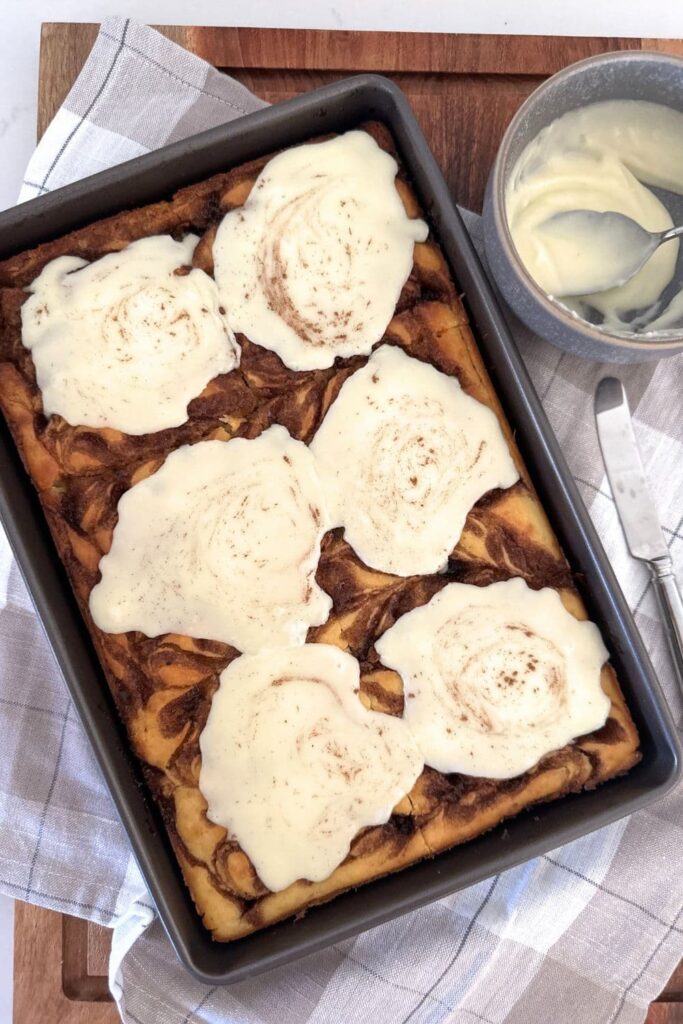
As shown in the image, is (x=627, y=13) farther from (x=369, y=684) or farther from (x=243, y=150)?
(x=369, y=684)

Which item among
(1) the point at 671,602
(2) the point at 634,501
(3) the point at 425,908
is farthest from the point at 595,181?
(3) the point at 425,908

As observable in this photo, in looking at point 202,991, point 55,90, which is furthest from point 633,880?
point 55,90

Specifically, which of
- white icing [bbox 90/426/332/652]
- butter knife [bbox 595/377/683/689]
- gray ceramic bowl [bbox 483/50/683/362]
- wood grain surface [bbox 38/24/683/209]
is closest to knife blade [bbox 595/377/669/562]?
butter knife [bbox 595/377/683/689]

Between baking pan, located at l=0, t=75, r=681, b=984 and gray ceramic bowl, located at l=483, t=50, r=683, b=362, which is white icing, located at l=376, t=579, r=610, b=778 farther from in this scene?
gray ceramic bowl, located at l=483, t=50, r=683, b=362

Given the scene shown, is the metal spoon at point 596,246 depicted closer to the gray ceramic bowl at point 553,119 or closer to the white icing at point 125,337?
the gray ceramic bowl at point 553,119

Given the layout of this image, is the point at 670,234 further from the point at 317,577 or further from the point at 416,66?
the point at 317,577

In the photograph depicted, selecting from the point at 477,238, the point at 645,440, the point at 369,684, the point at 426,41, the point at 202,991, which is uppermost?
the point at 426,41
